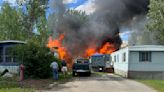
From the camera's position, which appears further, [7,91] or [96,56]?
[96,56]

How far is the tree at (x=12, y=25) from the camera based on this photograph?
179 feet

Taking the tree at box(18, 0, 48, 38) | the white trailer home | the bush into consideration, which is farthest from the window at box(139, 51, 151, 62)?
the tree at box(18, 0, 48, 38)

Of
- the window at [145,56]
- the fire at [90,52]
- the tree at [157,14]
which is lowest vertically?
the window at [145,56]

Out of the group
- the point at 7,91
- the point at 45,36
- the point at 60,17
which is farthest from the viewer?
the point at 60,17

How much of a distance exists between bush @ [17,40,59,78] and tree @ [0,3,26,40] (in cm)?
2153

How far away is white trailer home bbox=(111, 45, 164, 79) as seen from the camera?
1508 inches

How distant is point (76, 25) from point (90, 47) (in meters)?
3.67

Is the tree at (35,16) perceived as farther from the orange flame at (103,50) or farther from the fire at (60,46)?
the orange flame at (103,50)

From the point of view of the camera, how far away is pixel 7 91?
67.1 ft

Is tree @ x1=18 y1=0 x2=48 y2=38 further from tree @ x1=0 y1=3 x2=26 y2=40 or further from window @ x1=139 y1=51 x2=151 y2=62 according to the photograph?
window @ x1=139 y1=51 x2=151 y2=62

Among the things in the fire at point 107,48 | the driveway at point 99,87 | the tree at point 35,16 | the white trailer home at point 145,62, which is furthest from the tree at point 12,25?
the driveway at point 99,87

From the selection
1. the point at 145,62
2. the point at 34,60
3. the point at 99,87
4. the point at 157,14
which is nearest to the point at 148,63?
the point at 145,62

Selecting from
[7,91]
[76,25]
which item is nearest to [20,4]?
[76,25]

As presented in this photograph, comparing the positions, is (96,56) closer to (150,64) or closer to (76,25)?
(76,25)
